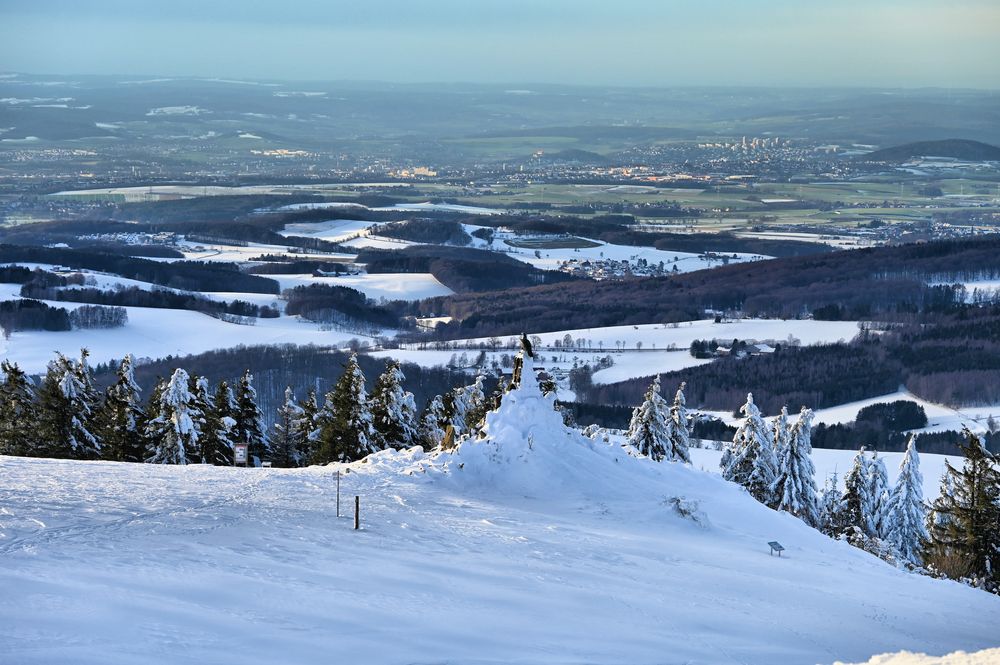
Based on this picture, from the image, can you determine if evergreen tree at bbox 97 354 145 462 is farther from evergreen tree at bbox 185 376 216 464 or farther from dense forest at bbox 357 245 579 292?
dense forest at bbox 357 245 579 292

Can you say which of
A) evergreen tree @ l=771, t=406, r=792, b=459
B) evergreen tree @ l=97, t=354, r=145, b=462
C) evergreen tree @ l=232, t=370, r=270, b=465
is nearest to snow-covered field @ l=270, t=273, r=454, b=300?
evergreen tree @ l=771, t=406, r=792, b=459

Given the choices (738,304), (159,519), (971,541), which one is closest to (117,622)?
(159,519)

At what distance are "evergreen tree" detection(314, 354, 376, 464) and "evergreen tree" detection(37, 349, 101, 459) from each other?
19.3ft

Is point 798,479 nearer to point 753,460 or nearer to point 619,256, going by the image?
point 753,460

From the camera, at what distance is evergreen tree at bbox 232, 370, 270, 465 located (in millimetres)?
34594

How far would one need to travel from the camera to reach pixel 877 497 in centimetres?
3547

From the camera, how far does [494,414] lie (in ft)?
79.2

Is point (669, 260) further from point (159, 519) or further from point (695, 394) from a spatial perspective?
point (159, 519)

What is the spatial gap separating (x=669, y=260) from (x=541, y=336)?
2617 inches

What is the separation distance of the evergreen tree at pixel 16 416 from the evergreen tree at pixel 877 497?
2238cm

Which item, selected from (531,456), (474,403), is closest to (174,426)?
(474,403)

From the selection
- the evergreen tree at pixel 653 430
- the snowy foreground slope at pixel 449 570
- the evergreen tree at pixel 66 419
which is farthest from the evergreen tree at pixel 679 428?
the evergreen tree at pixel 66 419

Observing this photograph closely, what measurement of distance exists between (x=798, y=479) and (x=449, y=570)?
21070 millimetres

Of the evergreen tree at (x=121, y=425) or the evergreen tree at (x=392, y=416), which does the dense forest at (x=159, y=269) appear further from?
the evergreen tree at (x=392, y=416)
